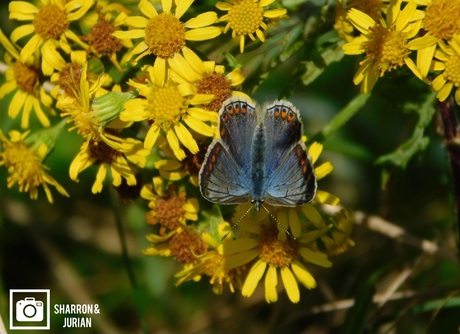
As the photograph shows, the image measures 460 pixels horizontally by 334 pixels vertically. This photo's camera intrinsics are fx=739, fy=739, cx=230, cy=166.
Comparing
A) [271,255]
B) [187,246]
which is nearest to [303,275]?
[271,255]

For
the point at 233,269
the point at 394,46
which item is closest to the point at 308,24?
the point at 394,46

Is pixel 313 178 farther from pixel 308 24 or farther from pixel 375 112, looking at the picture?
pixel 375 112

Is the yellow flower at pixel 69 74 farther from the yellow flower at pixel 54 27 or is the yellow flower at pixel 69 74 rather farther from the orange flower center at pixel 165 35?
the orange flower center at pixel 165 35

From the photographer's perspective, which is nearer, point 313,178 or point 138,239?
point 313,178

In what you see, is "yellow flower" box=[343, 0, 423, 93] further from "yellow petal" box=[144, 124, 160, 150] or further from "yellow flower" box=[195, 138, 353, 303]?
"yellow petal" box=[144, 124, 160, 150]

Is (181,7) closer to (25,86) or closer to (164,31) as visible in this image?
(164,31)

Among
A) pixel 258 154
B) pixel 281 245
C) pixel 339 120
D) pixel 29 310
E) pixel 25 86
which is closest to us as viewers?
pixel 258 154

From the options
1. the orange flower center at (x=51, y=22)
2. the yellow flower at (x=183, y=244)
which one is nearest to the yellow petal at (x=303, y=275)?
the yellow flower at (x=183, y=244)

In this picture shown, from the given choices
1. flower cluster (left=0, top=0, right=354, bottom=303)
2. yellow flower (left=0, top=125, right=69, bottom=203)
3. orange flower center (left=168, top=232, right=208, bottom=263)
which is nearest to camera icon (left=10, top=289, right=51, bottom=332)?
yellow flower (left=0, top=125, right=69, bottom=203)
